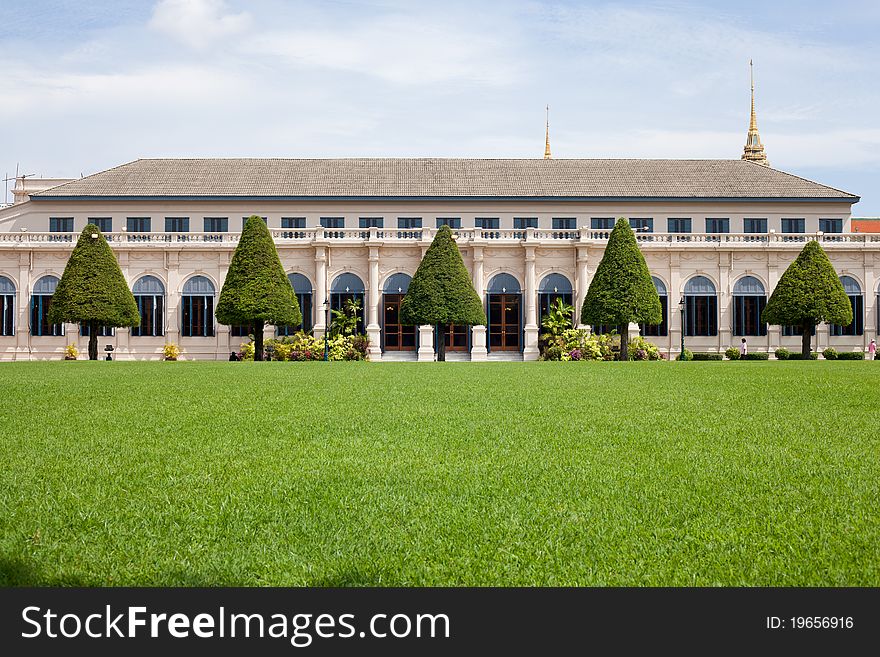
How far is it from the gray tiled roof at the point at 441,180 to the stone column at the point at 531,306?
5272 millimetres

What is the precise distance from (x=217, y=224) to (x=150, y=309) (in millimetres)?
Result: 6704

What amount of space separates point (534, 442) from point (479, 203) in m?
39.4

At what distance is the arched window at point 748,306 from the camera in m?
44.9

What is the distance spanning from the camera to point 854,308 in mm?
44875

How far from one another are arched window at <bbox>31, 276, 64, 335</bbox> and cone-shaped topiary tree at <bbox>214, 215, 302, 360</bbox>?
525 inches

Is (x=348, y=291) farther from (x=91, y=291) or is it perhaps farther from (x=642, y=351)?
(x=642, y=351)

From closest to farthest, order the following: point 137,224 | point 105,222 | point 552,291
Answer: point 552,291 → point 105,222 → point 137,224

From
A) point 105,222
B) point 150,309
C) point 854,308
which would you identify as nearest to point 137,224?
point 105,222

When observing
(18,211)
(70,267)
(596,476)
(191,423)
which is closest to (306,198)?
(70,267)

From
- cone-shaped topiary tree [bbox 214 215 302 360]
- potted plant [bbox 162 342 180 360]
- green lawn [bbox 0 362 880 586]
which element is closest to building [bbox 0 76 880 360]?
potted plant [bbox 162 342 180 360]

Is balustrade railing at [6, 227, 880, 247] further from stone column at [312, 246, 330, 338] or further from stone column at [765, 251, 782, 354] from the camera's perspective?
stone column at [765, 251, 782, 354]

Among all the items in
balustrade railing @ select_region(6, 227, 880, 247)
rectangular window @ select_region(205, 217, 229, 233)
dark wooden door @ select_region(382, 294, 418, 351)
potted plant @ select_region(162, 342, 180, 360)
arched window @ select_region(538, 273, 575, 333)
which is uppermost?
rectangular window @ select_region(205, 217, 229, 233)

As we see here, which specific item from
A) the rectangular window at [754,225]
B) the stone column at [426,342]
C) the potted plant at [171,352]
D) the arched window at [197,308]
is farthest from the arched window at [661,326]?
the potted plant at [171,352]

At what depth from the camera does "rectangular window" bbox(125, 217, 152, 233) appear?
47.5 metres
